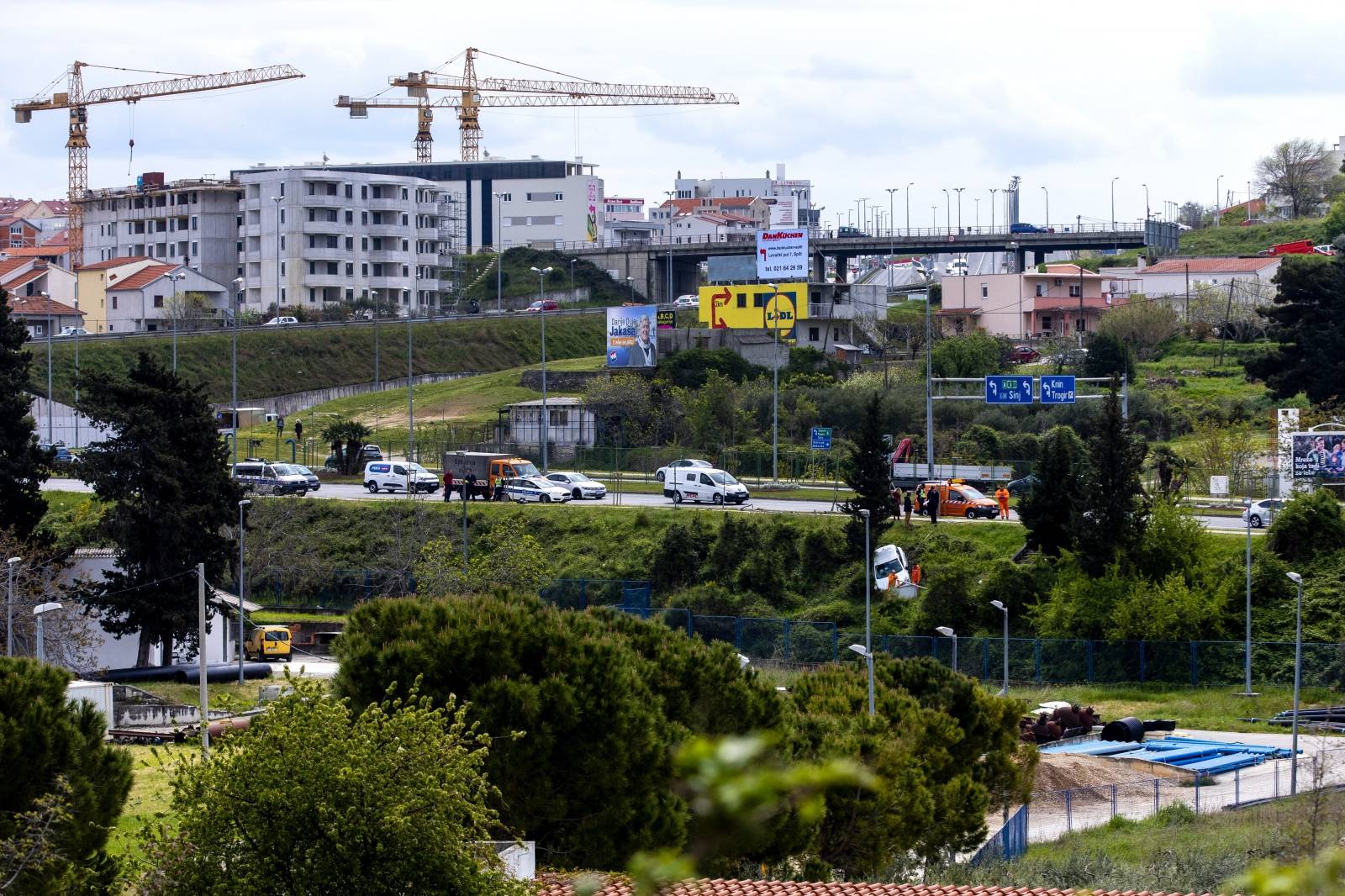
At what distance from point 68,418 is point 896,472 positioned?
4404cm

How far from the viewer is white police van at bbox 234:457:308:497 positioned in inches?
2621

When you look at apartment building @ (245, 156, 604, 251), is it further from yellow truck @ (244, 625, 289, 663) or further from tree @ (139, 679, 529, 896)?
tree @ (139, 679, 529, 896)

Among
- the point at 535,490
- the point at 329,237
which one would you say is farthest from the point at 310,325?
the point at 535,490

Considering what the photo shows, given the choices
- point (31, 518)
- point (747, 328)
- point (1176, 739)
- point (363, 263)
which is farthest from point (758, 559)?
point (363, 263)

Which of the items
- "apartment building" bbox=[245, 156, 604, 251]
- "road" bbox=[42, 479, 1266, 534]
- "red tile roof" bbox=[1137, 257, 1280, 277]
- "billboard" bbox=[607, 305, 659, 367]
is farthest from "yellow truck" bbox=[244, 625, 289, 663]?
"apartment building" bbox=[245, 156, 604, 251]

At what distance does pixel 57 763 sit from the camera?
822 inches

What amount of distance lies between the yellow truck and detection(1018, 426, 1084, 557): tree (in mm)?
23089

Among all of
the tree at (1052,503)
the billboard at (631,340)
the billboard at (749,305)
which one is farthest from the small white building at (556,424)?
the tree at (1052,503)

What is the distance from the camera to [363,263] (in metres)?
126

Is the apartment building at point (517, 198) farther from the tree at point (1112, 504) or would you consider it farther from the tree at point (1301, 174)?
the tree at point (1112, 504)

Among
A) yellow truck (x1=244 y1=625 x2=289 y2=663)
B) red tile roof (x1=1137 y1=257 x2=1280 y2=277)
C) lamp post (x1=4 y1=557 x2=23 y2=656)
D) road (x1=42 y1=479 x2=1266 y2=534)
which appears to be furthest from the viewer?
red tile roof (x1=1137 y1=257 x2=1280 y2=277)

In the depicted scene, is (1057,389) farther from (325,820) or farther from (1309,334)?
(325,820)

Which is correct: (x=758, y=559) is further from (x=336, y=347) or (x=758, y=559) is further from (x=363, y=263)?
(x=363, y=263)

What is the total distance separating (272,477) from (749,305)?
3227cm
